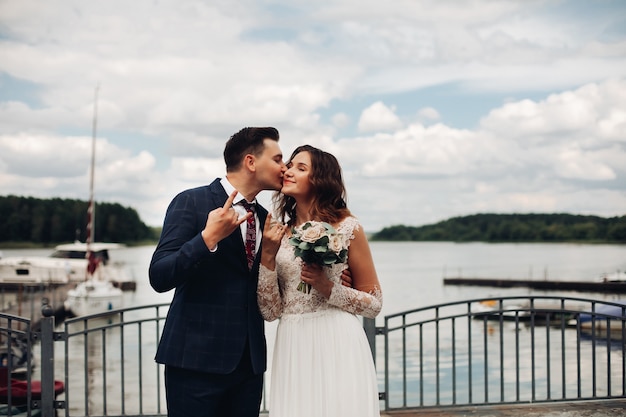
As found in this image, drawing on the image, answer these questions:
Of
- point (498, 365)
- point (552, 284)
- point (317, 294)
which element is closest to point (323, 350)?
point (317, 294)

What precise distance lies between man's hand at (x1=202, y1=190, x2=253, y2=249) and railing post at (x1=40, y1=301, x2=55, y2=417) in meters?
Answer: 3.10

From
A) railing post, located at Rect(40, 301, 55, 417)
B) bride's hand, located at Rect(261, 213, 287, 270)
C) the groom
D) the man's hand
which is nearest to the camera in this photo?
the man's hand

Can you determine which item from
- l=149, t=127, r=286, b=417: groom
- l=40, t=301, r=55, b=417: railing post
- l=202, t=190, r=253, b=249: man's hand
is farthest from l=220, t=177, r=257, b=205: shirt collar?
l=40, t=301, r=55, b=417: railing post

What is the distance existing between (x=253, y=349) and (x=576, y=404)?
186 inches

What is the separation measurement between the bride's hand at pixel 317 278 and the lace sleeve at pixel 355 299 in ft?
0.16

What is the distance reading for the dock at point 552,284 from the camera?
5097 centimetres

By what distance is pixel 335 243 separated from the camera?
3.38 m

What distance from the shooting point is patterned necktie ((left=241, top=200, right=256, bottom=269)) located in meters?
3.39

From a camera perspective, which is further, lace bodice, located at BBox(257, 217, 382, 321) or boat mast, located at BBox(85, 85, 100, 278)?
boat mast, located at BBox(85, 85, 100, 278)

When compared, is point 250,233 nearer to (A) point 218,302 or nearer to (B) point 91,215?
(A) point 218,302

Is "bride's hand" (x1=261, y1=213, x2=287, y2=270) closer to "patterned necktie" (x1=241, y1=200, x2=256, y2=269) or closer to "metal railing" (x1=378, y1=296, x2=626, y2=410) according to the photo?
"patterned necktie" (x1=241, y1=200, x2=256, y2=269)

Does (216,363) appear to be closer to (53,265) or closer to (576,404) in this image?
(576,404)

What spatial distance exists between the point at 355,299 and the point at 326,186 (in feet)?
2.06

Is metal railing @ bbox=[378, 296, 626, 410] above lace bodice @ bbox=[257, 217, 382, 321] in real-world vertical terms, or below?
below
